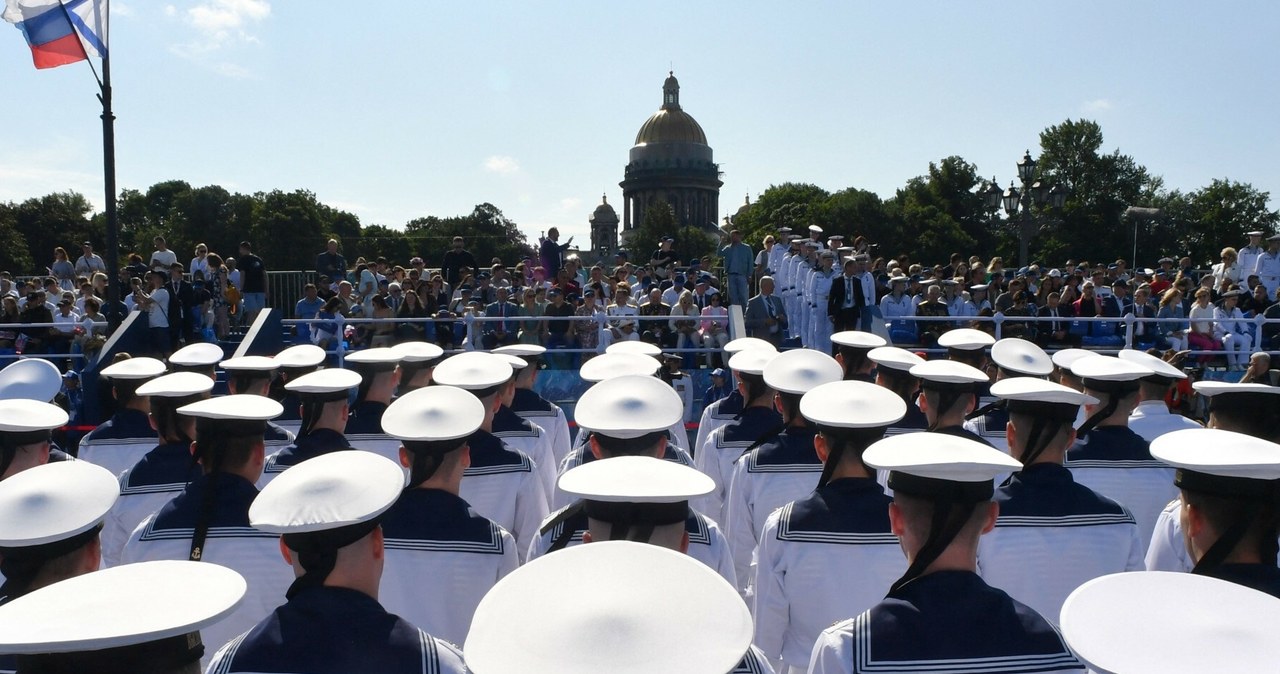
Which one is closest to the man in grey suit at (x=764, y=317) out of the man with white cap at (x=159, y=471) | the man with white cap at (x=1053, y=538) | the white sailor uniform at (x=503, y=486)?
the white sailor uniform at (x=503, y=486)

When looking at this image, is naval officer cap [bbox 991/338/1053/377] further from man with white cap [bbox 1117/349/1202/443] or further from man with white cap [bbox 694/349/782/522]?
man with white cap [bbox 694/349/782/522]

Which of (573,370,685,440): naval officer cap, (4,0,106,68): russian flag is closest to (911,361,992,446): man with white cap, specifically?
(573,370,685,440): naval officer cap

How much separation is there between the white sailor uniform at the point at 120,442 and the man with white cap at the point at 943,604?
15.4 feet

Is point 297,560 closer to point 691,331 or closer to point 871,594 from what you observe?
point 871,594

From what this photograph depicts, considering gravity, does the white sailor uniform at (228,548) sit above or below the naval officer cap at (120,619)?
below

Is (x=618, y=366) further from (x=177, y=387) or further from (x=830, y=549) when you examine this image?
(x=830, y=549)

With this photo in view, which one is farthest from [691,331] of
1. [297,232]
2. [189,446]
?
[297,232]

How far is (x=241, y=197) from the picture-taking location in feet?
282

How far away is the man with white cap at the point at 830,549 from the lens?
3361 millimetres

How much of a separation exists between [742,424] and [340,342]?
7.68m

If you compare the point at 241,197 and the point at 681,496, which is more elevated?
the point at 241,197

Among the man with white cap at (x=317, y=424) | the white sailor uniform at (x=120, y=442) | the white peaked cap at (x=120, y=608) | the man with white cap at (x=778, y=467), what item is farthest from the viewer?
the white sailor uniform at (x=120, y=442)

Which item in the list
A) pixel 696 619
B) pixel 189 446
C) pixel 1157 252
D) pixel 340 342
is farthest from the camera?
pixel 1157 252

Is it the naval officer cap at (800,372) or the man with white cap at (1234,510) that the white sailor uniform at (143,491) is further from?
the man with white cap at (1234,510)
